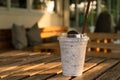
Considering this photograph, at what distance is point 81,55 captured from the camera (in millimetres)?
2568

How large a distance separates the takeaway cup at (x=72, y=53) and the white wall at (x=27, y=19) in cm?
279

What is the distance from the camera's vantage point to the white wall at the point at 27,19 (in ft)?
17.0

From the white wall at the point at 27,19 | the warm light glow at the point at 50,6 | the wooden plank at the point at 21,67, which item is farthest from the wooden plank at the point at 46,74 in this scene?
the warm light glow at the point at 50,6

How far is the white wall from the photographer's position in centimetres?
518

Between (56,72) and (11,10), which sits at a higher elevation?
(11,10)

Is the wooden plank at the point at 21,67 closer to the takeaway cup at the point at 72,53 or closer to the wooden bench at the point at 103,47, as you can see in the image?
the takeaway cup at the point at 72,53

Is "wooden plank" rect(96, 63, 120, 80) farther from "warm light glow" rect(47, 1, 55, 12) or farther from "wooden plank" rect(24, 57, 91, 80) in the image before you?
"warm light glow" rect(47, 1, 55, 12)

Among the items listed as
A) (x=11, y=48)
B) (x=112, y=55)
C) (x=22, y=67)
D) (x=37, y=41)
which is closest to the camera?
(x=22, y=67)

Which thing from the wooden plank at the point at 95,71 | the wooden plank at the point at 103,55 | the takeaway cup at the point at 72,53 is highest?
the takeaway cup at the point at 72,53

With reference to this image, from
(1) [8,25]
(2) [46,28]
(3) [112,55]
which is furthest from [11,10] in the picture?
(3) [112,55]

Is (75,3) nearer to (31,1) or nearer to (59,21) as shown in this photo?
(59,21)

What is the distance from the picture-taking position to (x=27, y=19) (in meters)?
5.89

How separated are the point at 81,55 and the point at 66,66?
0.18 meters

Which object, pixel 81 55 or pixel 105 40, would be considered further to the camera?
pixel 105 40
